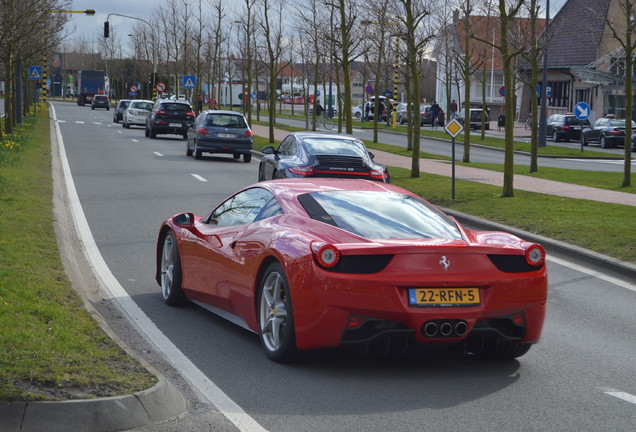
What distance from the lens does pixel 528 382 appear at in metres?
6.68

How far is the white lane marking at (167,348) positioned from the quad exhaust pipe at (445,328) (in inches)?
52.2

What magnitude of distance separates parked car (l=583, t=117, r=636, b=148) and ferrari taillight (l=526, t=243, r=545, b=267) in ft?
142

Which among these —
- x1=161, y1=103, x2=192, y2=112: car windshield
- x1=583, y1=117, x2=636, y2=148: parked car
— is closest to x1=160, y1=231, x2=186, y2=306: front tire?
x1=161, y1=103, x2=192, y2=112: car windshield

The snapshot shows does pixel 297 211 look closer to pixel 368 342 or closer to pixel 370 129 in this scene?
pixel 368 342

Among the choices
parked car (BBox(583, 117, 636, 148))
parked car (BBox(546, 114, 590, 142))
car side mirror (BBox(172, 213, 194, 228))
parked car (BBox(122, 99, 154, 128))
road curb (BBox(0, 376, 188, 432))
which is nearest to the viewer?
road curb (BBox(0, 376, 188, 432))

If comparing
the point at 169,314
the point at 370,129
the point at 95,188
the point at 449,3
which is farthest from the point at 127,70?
the point at 169,314

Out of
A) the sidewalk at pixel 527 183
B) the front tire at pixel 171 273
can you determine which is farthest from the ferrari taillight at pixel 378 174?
the front tire at pixel 171 273

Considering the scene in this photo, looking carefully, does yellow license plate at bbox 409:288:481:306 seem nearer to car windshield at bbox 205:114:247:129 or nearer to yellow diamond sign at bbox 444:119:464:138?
yellow diamond sign at bbox 444:119:464:138

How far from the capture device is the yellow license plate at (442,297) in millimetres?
6441

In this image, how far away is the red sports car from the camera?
6.43m

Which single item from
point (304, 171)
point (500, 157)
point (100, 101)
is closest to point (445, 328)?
point (304, 171)

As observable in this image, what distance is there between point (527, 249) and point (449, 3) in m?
27.6

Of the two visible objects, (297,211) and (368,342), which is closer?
(368,342)

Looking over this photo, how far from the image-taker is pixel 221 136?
3139cm
